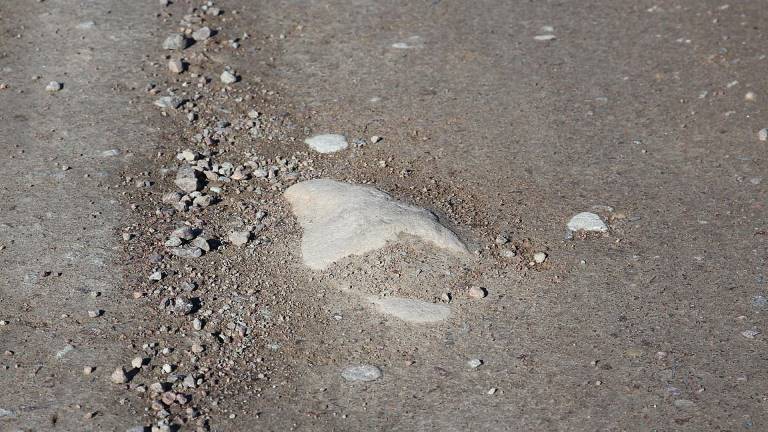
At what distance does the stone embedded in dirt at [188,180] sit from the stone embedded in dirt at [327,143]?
65 cm

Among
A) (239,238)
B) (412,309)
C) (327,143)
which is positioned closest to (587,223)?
(412,309)

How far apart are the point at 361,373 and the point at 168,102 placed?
2317mm

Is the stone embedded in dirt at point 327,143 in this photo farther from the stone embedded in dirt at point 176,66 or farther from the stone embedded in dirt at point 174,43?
the stone embedded in dirt at point 174,43

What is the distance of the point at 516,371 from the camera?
343 cm

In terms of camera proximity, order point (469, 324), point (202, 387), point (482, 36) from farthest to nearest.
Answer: point (482, 36) < point (469, 324) < point (202, 387)

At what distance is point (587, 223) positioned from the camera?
4301 millimetres

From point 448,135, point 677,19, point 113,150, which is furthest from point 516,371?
point 677,19

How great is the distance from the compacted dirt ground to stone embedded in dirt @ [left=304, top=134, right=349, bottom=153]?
2.0 inches

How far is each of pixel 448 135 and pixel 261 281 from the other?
1585 mm

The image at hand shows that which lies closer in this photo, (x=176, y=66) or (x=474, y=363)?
(x=474, y=363)

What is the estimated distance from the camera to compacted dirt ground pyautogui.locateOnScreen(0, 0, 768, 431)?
10.9ft

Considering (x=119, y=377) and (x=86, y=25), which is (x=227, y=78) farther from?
(x=119, y=377)

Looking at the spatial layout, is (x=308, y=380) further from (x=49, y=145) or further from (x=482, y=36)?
(x=482, y=36)

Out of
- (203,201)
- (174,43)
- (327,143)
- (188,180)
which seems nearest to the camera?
(203,201)
